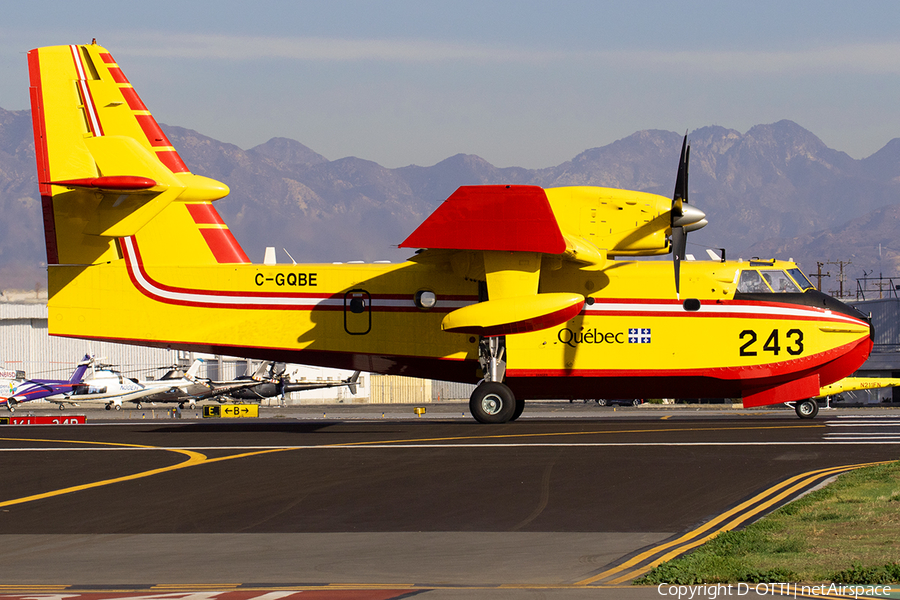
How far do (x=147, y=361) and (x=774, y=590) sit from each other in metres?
90.1

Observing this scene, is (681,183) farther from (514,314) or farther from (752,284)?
(514,314)

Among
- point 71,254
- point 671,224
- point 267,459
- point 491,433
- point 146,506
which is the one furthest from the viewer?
point 71,254

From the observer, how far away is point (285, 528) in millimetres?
13031

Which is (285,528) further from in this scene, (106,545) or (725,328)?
(725,328)

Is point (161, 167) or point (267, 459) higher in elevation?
point (161, 167)

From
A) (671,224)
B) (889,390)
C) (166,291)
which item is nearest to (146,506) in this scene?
(166,291)

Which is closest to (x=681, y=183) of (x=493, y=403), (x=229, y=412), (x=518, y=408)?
(x=493, y=403)

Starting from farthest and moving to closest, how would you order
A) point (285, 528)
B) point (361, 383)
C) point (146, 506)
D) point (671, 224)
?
point (361, 383)
point (671, 224)
point (146, 506)
point (285, 528)

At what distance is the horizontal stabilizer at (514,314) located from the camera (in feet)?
84.5

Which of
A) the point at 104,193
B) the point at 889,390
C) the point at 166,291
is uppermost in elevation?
the point at 104,193

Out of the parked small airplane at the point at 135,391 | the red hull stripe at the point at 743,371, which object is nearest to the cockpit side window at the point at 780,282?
the red hull stripe at the point at 743,371

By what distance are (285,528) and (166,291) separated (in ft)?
56.3

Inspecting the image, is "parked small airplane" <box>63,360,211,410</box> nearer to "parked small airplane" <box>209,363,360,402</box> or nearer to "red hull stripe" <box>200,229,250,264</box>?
"parked small airplane" <box>209,363,360,402</box>

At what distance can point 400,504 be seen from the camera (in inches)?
578
